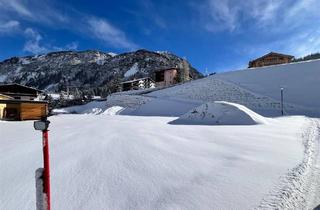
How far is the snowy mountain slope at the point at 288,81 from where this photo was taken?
118 ft

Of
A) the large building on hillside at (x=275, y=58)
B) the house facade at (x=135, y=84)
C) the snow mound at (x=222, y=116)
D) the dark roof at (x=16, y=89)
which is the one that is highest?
the large building on hillside at (x=275, y=58)

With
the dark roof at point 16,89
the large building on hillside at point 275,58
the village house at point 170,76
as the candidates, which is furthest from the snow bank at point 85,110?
the large building on hillside at point 275,58

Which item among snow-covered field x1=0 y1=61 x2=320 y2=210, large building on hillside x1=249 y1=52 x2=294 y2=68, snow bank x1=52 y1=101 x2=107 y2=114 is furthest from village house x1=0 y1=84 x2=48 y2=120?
large building on hillside x1=249 y1=52 x2=294 y2=68

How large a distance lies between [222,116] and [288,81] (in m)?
28.8

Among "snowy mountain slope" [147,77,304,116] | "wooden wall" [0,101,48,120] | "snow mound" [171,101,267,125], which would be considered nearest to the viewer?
"snow mound" [171,101,267,125]

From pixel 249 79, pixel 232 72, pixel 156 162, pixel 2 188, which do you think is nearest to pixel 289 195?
pixel 156 162

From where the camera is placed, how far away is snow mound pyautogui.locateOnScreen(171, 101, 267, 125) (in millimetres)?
17656

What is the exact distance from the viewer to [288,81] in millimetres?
42125

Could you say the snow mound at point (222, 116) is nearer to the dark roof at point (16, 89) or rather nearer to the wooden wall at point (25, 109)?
the wooden wall at point (25, 109)

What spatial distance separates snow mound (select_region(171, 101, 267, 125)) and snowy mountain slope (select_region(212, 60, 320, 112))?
1817 centimetres

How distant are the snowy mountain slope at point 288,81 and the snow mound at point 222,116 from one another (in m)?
18.2

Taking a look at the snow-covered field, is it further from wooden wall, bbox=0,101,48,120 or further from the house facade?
the house facade

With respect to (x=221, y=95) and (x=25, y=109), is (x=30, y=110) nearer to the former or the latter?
(x=25, y=109)

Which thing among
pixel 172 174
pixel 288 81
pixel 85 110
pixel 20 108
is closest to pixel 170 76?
pixel 85 110
